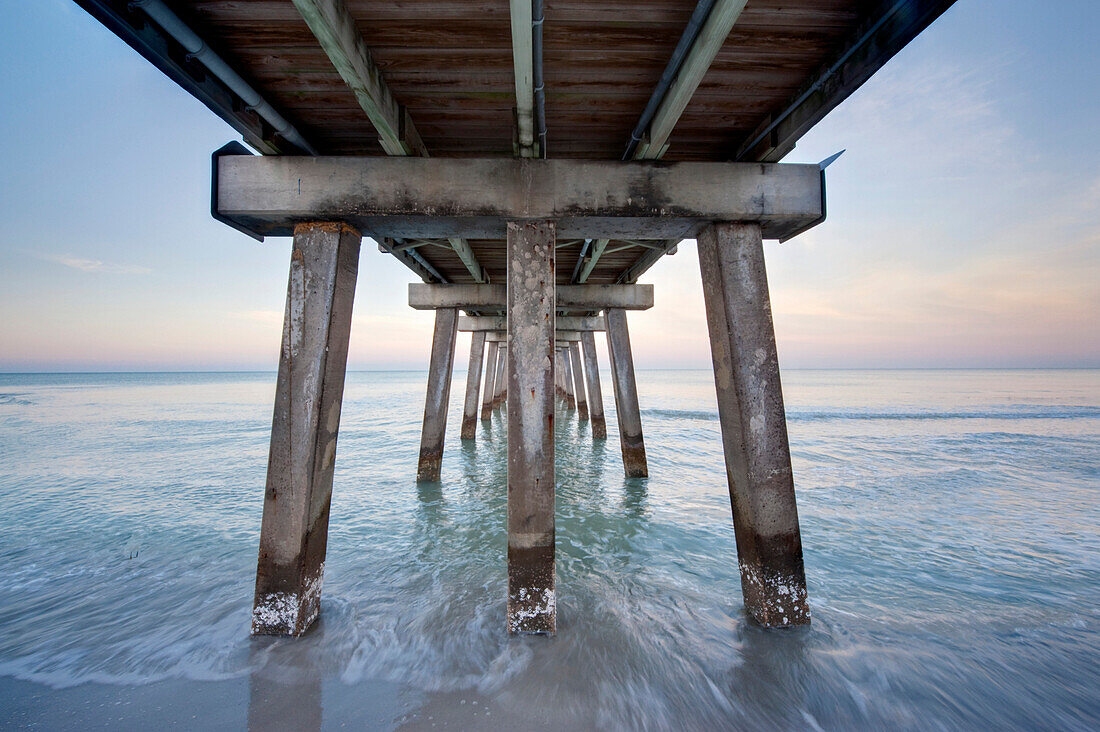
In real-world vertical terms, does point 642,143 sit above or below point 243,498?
above

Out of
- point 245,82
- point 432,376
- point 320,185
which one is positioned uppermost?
point 245,82

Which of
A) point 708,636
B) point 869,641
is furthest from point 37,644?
point 869,641

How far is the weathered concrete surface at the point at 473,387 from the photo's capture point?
13141 millimetres

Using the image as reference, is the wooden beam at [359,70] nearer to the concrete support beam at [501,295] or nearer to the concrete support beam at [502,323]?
the concrete support beam at [501,295]

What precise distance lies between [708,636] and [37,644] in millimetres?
5278

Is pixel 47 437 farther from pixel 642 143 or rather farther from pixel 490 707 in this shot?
pixel 642 143

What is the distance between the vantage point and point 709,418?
Result: 2142 cm

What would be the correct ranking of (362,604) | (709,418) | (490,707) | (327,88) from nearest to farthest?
(490,707), (327,88), (362,604), (709,418)

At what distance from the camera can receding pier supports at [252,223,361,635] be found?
117 inches

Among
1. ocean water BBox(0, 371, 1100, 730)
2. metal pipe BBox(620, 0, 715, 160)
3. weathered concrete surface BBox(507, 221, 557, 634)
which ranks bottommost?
ocean water BBox(0, 371, 1100, 730)

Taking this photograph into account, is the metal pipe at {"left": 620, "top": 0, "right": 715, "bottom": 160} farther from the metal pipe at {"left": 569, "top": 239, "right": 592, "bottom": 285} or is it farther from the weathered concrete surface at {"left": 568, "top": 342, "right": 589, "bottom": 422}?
the weathered concrete surface at {"left": 568, "top": 342, "right": 589, "bottom": 422}

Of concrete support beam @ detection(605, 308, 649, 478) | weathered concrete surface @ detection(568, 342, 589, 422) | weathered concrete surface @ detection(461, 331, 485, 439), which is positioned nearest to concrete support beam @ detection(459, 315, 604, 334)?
weathered concrete surface @ detection(461, 331, 485, 439)

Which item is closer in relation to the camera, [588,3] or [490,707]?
[588,3]

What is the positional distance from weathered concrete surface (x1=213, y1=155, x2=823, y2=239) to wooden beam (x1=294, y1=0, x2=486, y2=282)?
0.20 m
